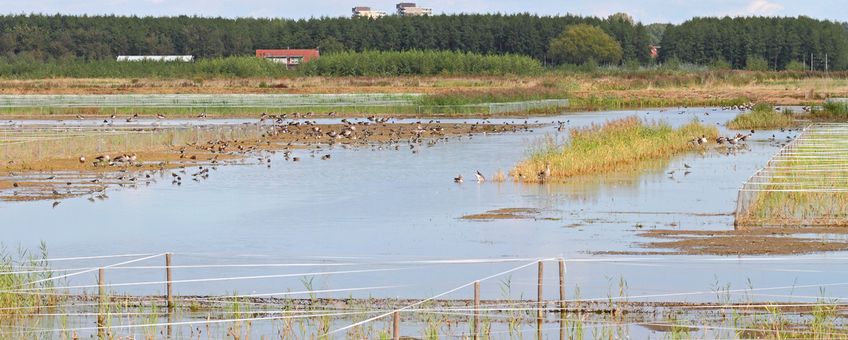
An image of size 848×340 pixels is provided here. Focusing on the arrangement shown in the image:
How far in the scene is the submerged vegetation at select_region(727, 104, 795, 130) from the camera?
51594 millimetres

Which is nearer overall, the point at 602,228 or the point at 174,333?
the point at 174,333

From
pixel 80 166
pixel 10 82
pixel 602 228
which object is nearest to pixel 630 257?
pixel 602 228

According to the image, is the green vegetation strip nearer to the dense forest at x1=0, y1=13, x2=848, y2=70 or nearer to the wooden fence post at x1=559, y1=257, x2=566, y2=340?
A: the wooden fence post at x1=559, y1=257, x2=566, y2=340

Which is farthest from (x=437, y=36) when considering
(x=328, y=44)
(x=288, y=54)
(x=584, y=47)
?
(x=584, y=47)

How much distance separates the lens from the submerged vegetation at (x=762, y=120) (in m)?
51.6

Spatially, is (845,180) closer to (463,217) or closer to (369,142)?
(463,217)

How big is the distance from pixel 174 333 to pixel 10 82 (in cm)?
8049

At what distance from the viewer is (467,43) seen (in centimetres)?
14825

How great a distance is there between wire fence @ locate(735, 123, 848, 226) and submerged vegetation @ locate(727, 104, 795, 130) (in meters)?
21.9

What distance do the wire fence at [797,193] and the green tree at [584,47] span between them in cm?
10850

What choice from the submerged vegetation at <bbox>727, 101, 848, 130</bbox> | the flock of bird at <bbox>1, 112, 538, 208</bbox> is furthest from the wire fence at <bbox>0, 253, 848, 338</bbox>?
the submerged vegetation at <bbox>727, 101, 848, 130</bbox>

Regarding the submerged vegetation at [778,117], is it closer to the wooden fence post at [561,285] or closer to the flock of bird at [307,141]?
the flock of bird at [307,141]

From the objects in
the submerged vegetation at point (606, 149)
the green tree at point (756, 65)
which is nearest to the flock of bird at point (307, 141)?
the submerged vegetation at point (606, 149)

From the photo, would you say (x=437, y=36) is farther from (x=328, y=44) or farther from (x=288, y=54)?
(x=288, y=54)
